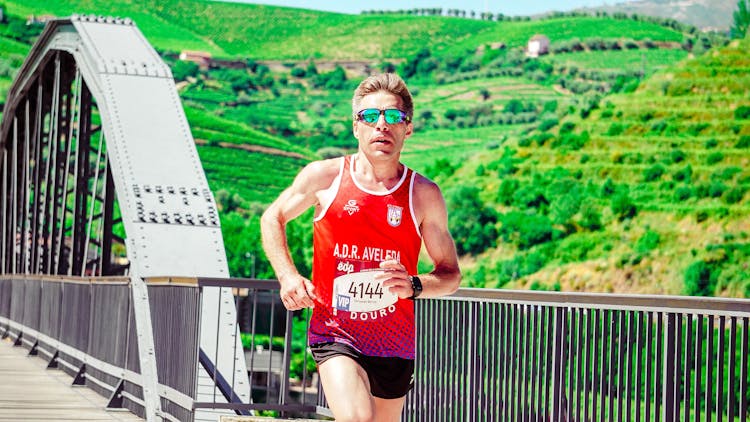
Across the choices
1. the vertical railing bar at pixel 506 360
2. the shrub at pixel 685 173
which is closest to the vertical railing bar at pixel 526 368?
the vertical railing bar at pixel 506 360

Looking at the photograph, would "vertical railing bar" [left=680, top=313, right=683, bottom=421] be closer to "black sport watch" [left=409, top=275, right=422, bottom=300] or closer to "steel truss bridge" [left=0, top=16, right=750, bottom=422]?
"steel truss bridge" [left=0, top=16, right=750, bottom=422]

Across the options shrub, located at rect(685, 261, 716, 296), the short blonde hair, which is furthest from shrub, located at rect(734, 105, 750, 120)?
the short blonde hair

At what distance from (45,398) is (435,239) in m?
8.28

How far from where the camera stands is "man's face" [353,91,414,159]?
4539 millimetres

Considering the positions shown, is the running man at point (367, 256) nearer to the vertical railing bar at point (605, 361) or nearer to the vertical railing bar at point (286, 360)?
the vertical railing bar at point (605, 361)

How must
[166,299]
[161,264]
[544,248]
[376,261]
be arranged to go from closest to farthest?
[376,261]
[166,299]
[161,264]
[544,248]

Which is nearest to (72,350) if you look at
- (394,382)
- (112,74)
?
(112,74)

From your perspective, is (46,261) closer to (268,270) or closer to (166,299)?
(166,299)

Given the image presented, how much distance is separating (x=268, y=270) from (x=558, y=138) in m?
36.5

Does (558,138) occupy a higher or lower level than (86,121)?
higher

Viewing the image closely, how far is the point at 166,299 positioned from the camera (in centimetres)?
1023

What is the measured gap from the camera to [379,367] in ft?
15.0

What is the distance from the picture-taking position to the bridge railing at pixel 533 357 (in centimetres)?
532

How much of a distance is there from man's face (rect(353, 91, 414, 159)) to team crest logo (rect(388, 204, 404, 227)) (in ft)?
0.58
